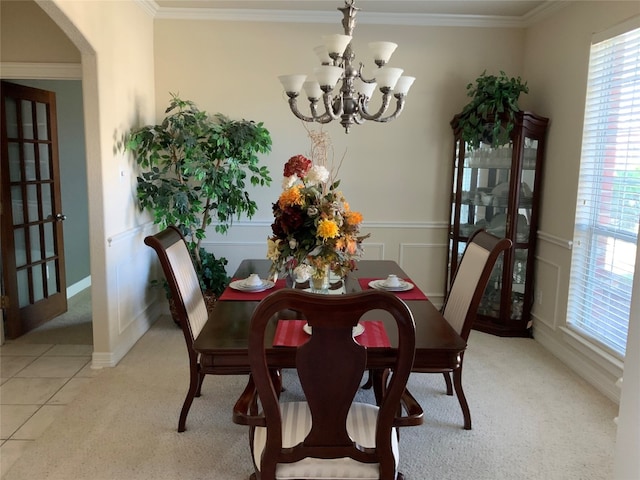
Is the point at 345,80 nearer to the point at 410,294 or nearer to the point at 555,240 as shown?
the point at 410,294

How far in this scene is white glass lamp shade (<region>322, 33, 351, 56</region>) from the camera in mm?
2221

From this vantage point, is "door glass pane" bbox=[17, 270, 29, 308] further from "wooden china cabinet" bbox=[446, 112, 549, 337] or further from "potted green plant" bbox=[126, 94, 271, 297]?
"wooden china cabinet" bbox=[446, 112, 549, 337]

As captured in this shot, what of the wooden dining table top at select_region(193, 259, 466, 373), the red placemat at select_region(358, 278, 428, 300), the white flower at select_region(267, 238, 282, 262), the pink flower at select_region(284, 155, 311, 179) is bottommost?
the wooden dining table top at select_region(193, 259, 466, 373)

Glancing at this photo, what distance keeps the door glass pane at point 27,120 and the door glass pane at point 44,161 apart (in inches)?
6.1

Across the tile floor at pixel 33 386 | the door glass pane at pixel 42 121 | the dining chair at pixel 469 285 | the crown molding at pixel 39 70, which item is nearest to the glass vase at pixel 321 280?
the dining chair at pixel 469 285

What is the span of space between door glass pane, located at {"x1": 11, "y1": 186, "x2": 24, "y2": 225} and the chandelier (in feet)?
8.19

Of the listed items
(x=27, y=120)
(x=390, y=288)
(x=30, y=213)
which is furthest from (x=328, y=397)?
(x=27, y=120)

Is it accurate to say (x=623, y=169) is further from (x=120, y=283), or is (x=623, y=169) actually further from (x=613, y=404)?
(x=120, y=283)

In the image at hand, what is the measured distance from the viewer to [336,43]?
223cm

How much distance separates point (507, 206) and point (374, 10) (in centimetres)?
191

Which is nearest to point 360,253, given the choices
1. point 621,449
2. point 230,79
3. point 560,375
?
point 621,449

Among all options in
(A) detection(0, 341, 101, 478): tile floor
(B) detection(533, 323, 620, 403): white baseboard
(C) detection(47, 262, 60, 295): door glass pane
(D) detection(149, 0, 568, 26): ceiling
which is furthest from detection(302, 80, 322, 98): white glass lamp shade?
(C) detection(47, 262, 60, 295): door glass pane

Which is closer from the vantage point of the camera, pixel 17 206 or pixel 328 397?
pixel 328 397

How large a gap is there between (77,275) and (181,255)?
10.3ft
